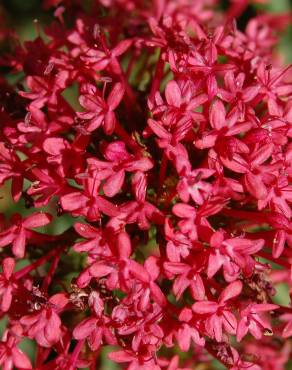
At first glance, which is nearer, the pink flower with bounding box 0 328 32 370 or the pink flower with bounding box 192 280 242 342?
the pink flower with bounding box 192 280 242 342

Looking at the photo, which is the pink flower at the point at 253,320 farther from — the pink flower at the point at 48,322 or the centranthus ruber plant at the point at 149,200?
the pink flower at the point at 48,322

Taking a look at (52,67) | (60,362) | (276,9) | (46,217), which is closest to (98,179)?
(46,217)

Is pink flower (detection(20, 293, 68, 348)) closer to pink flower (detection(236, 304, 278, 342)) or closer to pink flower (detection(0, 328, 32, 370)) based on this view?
pink flower (detection(0, 328, 32, 370))

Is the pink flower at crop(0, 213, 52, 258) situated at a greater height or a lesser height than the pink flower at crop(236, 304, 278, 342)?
greater

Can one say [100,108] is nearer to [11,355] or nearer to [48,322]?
[48,322]

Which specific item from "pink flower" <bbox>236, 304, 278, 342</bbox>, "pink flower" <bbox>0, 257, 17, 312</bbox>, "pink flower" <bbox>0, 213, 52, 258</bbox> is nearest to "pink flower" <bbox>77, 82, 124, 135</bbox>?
"pink flower" <bbox>0, 213, 52, 258</bbox>

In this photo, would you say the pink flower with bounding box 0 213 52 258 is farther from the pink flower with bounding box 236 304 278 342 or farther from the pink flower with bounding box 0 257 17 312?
the pink flower with bounding box 236 304 278 342

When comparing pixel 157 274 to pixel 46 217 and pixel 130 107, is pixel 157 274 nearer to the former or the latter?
pixel 46 217

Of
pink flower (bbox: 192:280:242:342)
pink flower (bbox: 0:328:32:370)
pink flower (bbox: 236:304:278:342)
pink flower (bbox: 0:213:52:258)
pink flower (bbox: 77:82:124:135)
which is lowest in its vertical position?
pink flower (bbox: 0:328:32:370)

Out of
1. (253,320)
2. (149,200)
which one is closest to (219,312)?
(253,320)
